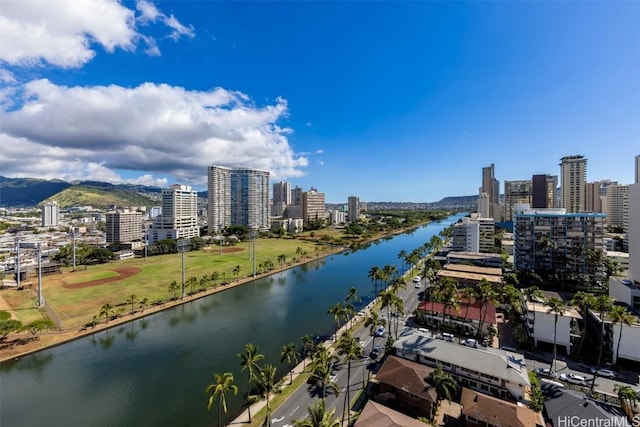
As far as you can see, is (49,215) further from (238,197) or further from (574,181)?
(574,181)

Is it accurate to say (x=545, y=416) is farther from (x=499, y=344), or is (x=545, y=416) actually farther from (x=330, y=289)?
(x=330, y=289)

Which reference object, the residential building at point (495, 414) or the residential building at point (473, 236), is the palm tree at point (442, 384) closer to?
the residential building at point (495, 414)

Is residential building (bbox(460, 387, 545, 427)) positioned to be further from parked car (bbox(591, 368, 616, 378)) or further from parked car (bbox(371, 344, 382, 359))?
parked car (bbox(591, 368, 616, 378))

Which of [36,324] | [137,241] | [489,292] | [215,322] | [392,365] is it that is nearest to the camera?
[392,365]

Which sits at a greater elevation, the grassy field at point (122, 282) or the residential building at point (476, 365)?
the residential building at point (476, 365)

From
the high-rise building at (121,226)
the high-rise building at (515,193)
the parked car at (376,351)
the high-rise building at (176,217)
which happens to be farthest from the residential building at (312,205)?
the parked car at (376,351)

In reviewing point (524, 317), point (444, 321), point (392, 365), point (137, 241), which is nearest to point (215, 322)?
point (392, 365)

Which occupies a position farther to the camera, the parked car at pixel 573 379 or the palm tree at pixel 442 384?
the parked car at pixel 573 379
